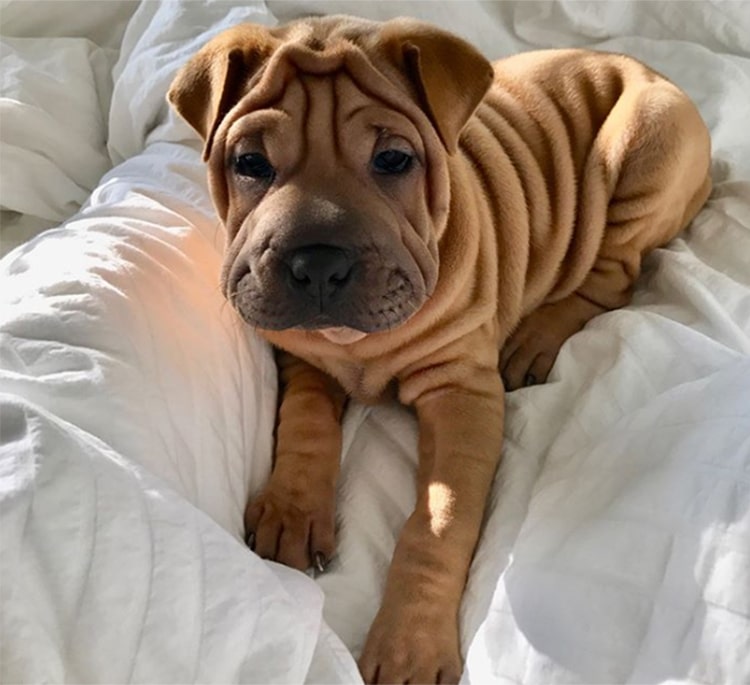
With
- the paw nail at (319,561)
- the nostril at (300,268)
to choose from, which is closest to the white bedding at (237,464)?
the paw nail at (319,561)

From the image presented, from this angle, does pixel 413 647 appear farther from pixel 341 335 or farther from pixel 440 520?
pixel 341 335

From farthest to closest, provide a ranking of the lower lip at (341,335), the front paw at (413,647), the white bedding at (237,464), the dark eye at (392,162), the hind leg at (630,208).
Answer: the hind leg at (630,208), the lower lip at (341,335), the dark eye at (392,162), the front paw at (413,647), the white bedding at (237,464)

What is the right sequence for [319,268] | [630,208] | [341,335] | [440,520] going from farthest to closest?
1. [630,208]
2. [341,335]
3. [440,520]
4. [319,268]

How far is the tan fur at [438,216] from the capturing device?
1.28 m

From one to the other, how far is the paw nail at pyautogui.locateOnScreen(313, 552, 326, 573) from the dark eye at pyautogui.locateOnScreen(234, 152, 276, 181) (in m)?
0.50

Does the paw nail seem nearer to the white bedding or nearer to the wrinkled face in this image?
the white bedding

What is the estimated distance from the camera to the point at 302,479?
1.41m

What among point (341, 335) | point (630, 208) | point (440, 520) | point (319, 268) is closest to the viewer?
point (319, 268)

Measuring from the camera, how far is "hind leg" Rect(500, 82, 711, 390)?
1705 mm

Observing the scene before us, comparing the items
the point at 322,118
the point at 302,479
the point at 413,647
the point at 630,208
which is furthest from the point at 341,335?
the point at 630,208

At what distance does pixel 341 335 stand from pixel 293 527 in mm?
291

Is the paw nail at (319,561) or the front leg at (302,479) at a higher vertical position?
the front leg at (302,479)

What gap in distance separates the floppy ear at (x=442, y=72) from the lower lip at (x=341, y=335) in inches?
11.8

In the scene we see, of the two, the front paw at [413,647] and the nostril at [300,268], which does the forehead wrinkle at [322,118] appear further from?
the front paw at [413,647]
